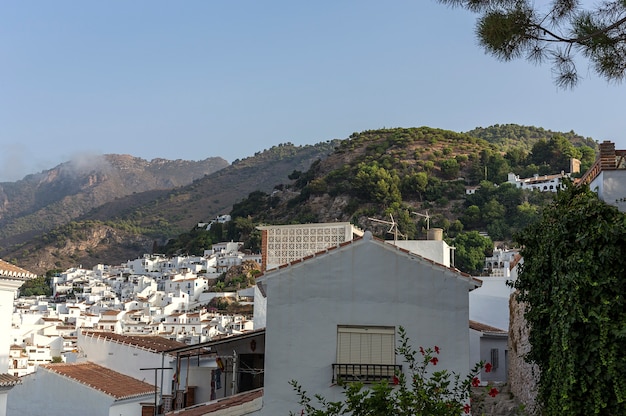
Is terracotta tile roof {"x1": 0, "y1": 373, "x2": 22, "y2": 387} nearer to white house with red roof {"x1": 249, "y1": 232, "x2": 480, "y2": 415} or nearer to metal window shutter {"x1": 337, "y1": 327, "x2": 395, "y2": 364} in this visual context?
white house with red roof {"x1": 249, "y1": 232, "x2": 480, "y2": 415}

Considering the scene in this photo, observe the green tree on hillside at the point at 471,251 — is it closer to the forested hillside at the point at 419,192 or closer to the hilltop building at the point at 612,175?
the forested hillside at the point at 419,192

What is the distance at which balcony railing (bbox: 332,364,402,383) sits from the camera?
12.1 meters

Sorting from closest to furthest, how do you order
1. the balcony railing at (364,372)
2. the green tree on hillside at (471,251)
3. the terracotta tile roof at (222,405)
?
the balcony railing at (364,372)
the terracotta tile roof at (222,405)
the green tree on hillside at (471,251)

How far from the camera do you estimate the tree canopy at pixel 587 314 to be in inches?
389

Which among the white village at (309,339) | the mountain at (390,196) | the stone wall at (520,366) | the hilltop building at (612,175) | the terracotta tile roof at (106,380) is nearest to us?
the white village at (309,339)

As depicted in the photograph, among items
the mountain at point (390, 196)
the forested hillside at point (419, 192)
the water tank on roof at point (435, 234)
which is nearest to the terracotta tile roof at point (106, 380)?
the water tank on roof at point (435, 234)

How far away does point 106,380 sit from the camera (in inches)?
963

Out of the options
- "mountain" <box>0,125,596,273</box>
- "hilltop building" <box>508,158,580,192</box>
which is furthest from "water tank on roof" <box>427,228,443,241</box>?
"hilltop building" <box>508,158,580,192</box>

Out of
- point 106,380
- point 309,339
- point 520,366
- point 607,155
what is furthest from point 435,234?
point 309,339

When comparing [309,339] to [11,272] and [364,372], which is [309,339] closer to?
[364,372]

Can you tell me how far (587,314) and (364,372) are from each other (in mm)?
3728

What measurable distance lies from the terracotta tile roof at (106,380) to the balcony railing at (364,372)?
37.9ft

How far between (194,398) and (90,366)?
10.8m

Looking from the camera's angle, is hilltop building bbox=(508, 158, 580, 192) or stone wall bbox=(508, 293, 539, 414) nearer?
stone wall bbox=(508, 293, 539, 414)
